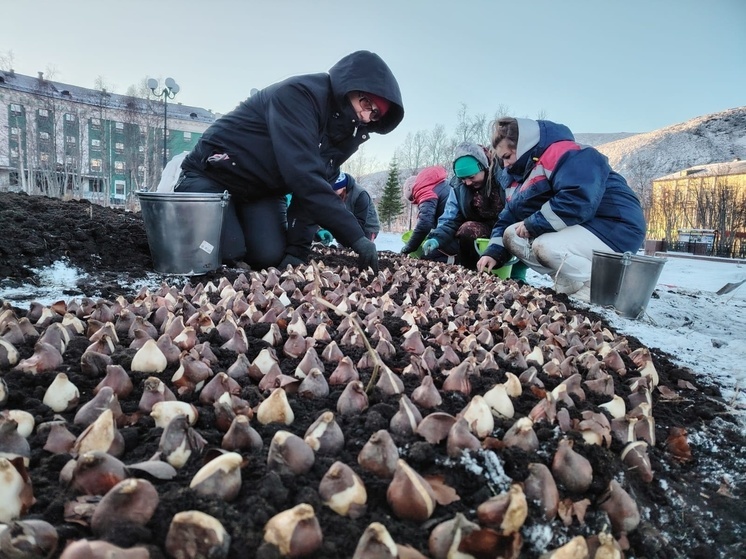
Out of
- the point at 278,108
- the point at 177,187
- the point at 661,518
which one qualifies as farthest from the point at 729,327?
the point at 177,187

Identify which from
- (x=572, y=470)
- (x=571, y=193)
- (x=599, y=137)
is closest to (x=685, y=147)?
(x=599, y=137)

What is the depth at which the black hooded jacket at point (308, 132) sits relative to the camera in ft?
10.0

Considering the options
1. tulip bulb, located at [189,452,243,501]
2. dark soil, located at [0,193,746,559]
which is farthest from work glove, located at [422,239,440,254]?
tulip bulb, located at [189,452,243,501]

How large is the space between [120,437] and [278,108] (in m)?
2.63

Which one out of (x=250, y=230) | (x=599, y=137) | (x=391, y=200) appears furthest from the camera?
(x=599, y=137)

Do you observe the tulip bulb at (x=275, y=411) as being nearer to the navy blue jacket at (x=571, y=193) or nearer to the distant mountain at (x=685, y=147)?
the navy blue jacket at (x=571, y=193)

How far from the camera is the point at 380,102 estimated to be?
3.28m

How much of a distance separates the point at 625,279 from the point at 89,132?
121 feet

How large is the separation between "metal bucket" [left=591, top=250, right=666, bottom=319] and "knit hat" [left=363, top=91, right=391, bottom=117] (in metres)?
1.83

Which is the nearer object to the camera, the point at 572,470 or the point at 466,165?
the point at 572,470

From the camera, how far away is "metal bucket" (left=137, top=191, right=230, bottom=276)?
3205mm

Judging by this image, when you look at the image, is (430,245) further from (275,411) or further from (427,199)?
(275,411)

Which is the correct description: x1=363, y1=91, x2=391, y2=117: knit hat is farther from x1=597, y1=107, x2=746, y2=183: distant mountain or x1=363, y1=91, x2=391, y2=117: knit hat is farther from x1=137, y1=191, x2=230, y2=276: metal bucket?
x1=597, y1=107, x2=746, y2=183: distant mountain

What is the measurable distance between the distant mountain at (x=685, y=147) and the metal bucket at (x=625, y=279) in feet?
132
